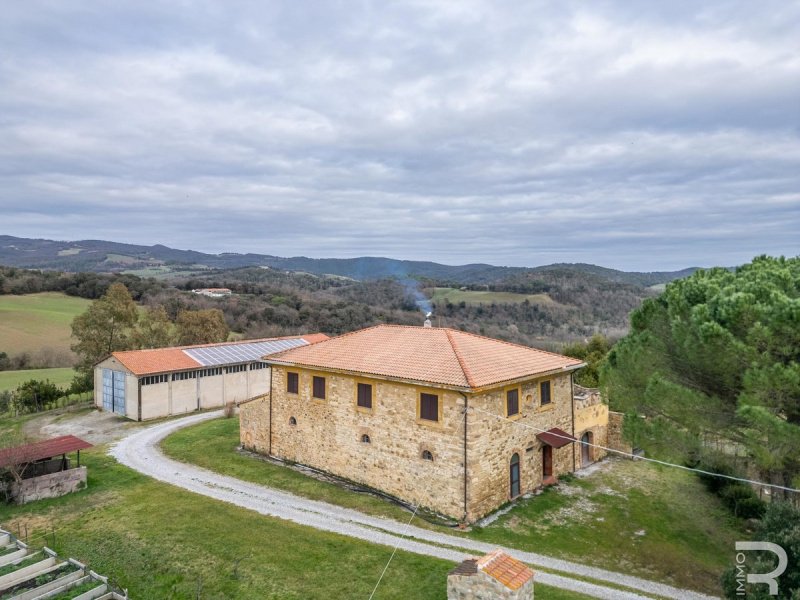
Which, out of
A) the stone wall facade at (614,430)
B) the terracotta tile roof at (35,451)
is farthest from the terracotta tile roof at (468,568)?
the stone wall facade at (614,430)

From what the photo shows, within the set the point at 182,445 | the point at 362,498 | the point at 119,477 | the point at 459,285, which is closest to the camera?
the point at 362,498

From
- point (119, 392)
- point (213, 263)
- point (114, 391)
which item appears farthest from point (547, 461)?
point (213, 263)

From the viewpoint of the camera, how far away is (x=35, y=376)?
42.8 meters

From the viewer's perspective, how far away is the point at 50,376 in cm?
4269

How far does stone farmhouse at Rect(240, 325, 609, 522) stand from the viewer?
15922 millimetres

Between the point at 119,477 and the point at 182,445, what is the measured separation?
424 cm

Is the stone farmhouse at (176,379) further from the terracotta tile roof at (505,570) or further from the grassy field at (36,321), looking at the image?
the grassy field at (36,321)

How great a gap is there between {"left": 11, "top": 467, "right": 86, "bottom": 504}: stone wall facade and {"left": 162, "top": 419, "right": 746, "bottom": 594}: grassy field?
14.4 ft

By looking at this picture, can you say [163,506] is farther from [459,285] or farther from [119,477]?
[459,285]

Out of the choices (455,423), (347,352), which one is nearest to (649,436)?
(455,423)

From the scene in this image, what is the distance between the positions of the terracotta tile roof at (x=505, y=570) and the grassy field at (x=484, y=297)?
72823mm

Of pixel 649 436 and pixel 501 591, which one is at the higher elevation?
pixel 649 436

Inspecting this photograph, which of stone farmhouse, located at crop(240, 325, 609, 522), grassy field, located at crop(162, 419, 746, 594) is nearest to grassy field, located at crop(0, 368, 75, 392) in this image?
grassy field, located at crop(162, 419, 746, 594)

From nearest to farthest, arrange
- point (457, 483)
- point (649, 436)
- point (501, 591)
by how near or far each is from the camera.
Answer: point (501, 591)
point (649, 436)
point (457, 483)
